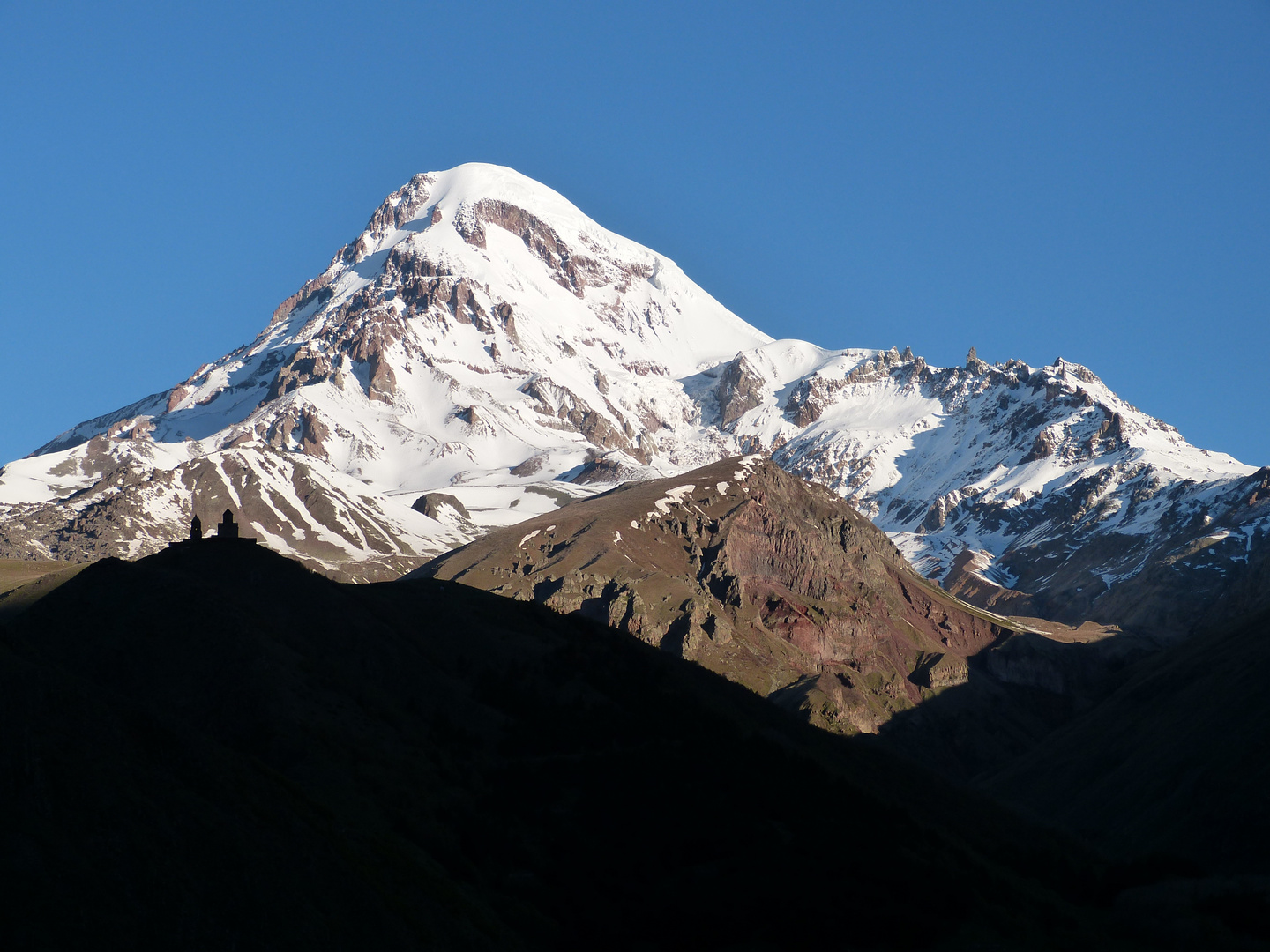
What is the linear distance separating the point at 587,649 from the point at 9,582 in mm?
96386

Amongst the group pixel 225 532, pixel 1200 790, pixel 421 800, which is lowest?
pixel 421 800

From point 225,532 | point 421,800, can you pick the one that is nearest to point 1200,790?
point 225,532

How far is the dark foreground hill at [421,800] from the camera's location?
50.8m

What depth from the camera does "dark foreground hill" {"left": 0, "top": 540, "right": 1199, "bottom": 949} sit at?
5078 centimetres

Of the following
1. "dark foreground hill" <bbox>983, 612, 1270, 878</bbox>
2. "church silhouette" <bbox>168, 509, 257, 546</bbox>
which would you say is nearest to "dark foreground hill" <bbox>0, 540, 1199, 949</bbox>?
"church silhouette" <bbox>168, 509, 257, 546</bbox>

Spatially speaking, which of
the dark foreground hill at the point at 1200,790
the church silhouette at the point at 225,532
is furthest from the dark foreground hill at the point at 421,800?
the dark foreground hill at the point at 1200,790

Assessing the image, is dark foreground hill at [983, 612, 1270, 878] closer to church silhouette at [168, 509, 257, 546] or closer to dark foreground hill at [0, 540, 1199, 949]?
dark foreground hill at [0, 540, 1199, 949]

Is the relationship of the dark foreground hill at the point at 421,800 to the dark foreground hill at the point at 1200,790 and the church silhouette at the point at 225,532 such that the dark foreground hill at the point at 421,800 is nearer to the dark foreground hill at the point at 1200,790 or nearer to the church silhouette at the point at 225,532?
the church silhouette at the point at 225,532

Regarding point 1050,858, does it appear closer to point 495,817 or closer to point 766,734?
point 766,734

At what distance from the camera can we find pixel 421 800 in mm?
78375

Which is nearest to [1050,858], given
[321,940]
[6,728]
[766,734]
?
[766,734]

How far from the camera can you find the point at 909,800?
134 metres

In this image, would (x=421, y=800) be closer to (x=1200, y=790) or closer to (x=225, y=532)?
(x=225, y=532)

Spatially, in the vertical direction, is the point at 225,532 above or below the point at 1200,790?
above
